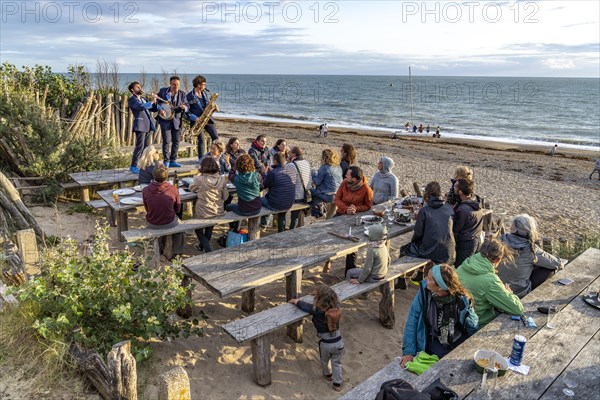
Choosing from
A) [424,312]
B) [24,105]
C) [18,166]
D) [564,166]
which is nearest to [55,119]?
[24,105]

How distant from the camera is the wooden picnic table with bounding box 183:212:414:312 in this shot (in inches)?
183

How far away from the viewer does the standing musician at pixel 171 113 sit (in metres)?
8.72

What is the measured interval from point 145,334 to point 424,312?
2.54 m

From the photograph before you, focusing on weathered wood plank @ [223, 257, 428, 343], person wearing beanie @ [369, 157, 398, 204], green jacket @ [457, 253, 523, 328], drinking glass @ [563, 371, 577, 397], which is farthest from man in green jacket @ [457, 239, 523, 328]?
person wearing beanie @ [369, 157, 398, 204]

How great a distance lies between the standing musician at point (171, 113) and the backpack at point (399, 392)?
290 inches

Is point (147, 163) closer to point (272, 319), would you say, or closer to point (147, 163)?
point (147, 163)

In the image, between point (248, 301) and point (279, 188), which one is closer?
point (248, 301)

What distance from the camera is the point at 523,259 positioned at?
482 cm

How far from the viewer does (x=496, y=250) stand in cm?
391

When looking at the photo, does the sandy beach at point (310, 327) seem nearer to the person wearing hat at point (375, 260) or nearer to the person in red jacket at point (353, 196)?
the person wearing hat at point (375, 260)

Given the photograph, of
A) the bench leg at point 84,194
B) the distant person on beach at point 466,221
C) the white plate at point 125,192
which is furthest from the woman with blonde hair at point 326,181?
the bench leg at point 84,194

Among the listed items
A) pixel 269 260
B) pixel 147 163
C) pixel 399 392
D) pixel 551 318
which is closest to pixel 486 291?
pixel 551 318

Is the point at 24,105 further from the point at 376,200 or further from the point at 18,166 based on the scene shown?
the point at 376,200

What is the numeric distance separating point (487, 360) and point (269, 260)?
8.73ft
